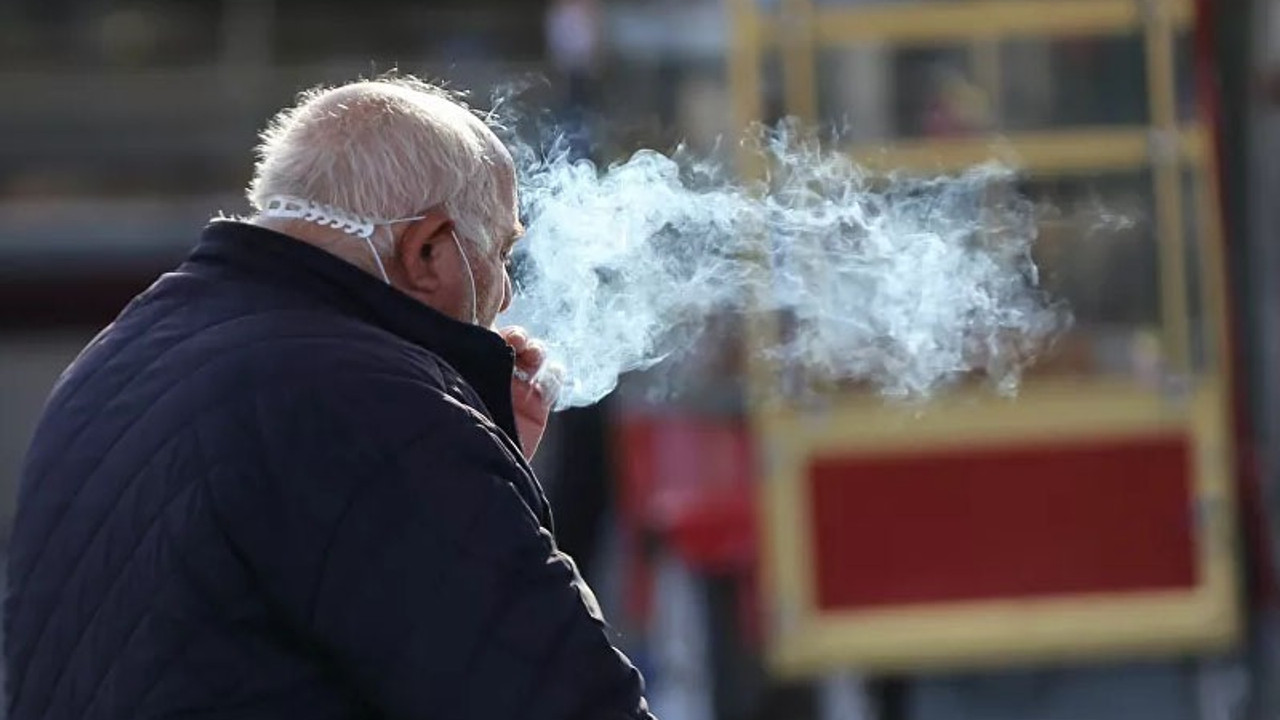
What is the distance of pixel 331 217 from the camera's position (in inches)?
69.3

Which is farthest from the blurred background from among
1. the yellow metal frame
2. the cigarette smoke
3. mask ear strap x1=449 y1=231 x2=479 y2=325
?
mask ear strap x1=449 y1=231 x2=479 y2=325

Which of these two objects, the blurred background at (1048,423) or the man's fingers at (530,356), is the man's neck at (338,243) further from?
the blurred background at (1048,423)

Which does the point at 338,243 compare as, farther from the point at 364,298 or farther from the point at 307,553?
the point at 307,553

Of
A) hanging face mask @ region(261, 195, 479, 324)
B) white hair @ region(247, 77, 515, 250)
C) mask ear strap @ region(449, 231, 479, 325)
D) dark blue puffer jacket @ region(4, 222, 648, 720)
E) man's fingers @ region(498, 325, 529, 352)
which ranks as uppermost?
white hair @ region(247, 77, 515, 250)

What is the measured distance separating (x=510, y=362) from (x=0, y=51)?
988 cm

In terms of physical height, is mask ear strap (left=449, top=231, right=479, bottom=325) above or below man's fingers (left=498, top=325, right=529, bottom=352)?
above

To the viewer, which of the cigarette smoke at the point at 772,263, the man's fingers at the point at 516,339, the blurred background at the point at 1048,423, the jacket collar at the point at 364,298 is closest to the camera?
the jacket collar at the point at 364,298

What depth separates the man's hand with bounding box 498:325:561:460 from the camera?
2047mm

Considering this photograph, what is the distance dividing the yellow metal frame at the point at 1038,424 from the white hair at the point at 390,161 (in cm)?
A: 312

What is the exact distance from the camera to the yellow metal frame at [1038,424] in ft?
16.0

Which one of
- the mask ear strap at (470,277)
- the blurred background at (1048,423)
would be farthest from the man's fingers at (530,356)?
the blurred background at (1048,423)

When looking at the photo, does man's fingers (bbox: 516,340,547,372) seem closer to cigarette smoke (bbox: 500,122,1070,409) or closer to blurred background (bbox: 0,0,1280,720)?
cigarette smoke (bbox: 500,122,1070,409)

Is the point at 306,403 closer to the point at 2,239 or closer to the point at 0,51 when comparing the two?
the point at 2,239

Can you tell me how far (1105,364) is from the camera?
4.94 meters
